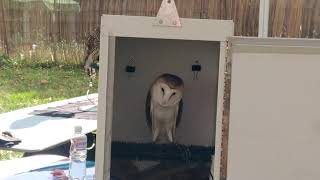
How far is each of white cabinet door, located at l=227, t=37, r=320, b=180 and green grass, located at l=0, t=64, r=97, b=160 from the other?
3.21 meters

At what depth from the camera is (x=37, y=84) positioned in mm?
4996

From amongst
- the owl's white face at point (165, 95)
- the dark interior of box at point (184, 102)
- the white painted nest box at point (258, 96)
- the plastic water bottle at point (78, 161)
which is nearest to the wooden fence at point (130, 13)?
the dark interior of box at point (184, 102)

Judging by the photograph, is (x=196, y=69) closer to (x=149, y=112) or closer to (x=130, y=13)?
(x=149, y=112)

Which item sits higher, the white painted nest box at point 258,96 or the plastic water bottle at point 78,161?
the white painted nest box at point 258,96

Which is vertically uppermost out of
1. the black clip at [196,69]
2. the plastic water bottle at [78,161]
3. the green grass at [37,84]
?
the black clip at [196,69]

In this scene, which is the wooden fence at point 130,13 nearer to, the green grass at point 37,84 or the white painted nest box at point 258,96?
the green grass at point 37,84

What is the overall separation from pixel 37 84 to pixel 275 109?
13.6 feet

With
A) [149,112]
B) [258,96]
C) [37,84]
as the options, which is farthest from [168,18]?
[37,84]

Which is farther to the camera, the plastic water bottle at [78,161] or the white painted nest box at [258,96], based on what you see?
the plastic water bottle at [78,161]

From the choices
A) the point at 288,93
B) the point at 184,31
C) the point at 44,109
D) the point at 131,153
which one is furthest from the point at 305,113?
the point at 44,109

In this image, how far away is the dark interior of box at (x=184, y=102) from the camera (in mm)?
1526

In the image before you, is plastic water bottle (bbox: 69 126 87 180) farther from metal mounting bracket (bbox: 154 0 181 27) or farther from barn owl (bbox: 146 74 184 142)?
metal mounting bracket (bbox: 154 0 181 27)

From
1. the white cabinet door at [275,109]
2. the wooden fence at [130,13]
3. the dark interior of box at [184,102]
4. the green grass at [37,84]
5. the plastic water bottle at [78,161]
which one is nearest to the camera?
the white cabinet door at [275,109]

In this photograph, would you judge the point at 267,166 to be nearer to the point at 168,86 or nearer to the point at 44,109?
the point at 168,86
